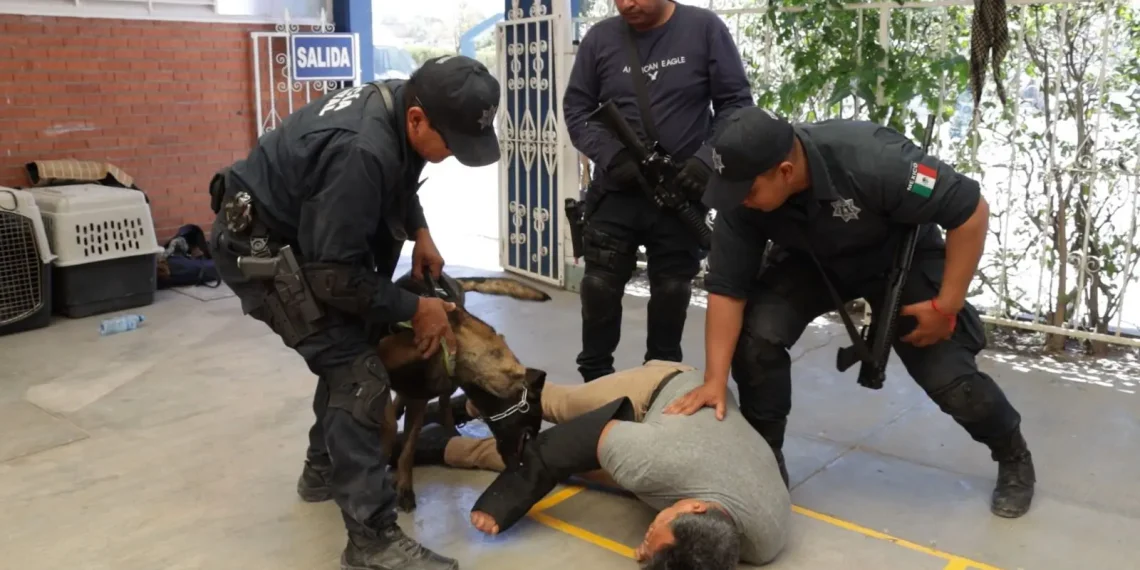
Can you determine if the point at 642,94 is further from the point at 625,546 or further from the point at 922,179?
the point at 625,546

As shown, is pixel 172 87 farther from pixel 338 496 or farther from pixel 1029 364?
pixel 1029 364

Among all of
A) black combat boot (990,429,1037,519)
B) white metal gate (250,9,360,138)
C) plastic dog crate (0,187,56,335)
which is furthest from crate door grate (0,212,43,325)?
black combat boot (990,429,1037,519)

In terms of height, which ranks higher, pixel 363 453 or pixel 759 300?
pixel 759 300

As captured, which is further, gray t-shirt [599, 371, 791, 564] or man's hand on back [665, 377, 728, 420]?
man's hand on back [665, 377, 728, 420]

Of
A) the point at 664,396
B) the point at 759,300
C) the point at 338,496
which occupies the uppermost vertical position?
the point at 759,300

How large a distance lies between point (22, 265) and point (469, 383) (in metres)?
3.26

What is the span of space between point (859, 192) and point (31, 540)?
2507mm

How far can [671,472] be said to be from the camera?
8.02 feet

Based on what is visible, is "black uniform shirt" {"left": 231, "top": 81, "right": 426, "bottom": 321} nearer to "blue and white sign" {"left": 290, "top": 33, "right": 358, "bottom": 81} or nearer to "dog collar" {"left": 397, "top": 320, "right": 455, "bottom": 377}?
"dog collar" {"left": 397, "top": 320, "right": 455, "bottom": 377}

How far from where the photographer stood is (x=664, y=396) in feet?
8.98

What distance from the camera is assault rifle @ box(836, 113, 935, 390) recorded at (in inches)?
104

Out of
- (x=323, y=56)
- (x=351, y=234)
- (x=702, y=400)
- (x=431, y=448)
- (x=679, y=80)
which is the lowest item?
(x=431, y=448)

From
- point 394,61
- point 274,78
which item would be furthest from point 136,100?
point 394,61

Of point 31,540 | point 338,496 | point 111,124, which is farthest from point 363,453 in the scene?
point 111,124
